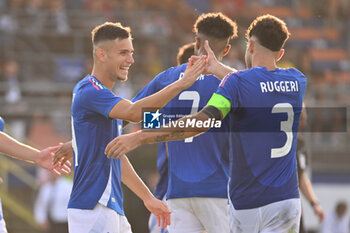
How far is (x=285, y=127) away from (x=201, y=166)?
123 centimetres

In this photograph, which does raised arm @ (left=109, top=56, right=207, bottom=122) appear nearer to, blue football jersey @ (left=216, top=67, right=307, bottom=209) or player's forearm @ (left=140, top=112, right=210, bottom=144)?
blue football jersey @ (left=216, top=67, right=307, bottom=209)

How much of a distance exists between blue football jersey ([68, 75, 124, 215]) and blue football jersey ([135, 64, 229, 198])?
0.83 m

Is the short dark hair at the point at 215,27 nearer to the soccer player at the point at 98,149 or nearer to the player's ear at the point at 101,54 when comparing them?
the soccer player at the point at 98,149

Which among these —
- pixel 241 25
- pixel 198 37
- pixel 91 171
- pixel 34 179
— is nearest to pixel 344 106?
pixel 241 25

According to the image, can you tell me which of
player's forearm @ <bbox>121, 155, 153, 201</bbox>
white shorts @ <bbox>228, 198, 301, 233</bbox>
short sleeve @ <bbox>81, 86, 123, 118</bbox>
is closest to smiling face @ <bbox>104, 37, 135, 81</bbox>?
short sleeve @ <bbox>81, 86, 123, 118</bbox>

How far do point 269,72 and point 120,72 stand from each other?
4.36 feet

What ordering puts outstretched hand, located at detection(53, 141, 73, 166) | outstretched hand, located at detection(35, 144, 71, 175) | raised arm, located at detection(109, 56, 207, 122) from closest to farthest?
1. raised arm, located at detection(109, 56, 207, 122)
2. outstretched hand, located at detection(53, 141, 73, 166)
3. outstretched hand, located at detection(35, 144, 71, 175)

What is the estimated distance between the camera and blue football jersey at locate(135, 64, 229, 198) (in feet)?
20.3

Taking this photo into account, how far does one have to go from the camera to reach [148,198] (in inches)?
233

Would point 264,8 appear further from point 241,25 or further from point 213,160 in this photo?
point 213,160

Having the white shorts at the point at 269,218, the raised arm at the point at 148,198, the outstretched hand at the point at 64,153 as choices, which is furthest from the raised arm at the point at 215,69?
the outstretched hand at the point at 64,153

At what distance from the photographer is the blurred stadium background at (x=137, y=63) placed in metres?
15.9

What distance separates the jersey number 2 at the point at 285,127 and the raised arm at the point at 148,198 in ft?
4.03

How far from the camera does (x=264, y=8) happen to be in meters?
23.5
